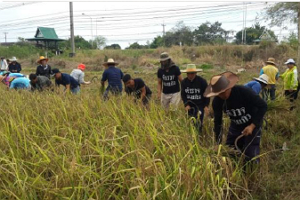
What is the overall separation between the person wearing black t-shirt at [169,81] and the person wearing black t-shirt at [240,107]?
183 centimetres

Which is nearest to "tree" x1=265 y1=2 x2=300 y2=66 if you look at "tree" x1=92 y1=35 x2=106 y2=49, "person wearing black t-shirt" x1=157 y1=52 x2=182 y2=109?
"person wearing black t-shirt" x1=157 y1=52 x2=182 y2=109

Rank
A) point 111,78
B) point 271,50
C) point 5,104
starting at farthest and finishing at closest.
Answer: point 271,50
point 111,78
point 5,104

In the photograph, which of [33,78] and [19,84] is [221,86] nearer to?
[33,78]

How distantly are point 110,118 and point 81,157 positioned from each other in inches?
38.5

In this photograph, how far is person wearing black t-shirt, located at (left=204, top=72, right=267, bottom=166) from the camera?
276 cm

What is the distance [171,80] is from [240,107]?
2073 millimetres

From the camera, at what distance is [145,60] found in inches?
847

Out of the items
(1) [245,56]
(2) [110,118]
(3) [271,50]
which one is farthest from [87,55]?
(2) [110,118]

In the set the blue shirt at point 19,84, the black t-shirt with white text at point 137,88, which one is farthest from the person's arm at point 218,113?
the blue shirt at point 19,84

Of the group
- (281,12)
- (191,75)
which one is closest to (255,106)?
(191,75)

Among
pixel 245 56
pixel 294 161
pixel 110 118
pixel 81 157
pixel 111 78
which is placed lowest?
pixel 294 161

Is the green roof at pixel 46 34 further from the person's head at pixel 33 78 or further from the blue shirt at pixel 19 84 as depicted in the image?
Answer: the person's head at pixel 33 78

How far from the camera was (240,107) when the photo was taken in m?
2.91

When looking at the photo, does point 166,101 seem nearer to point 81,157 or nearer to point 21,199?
point 81,157
